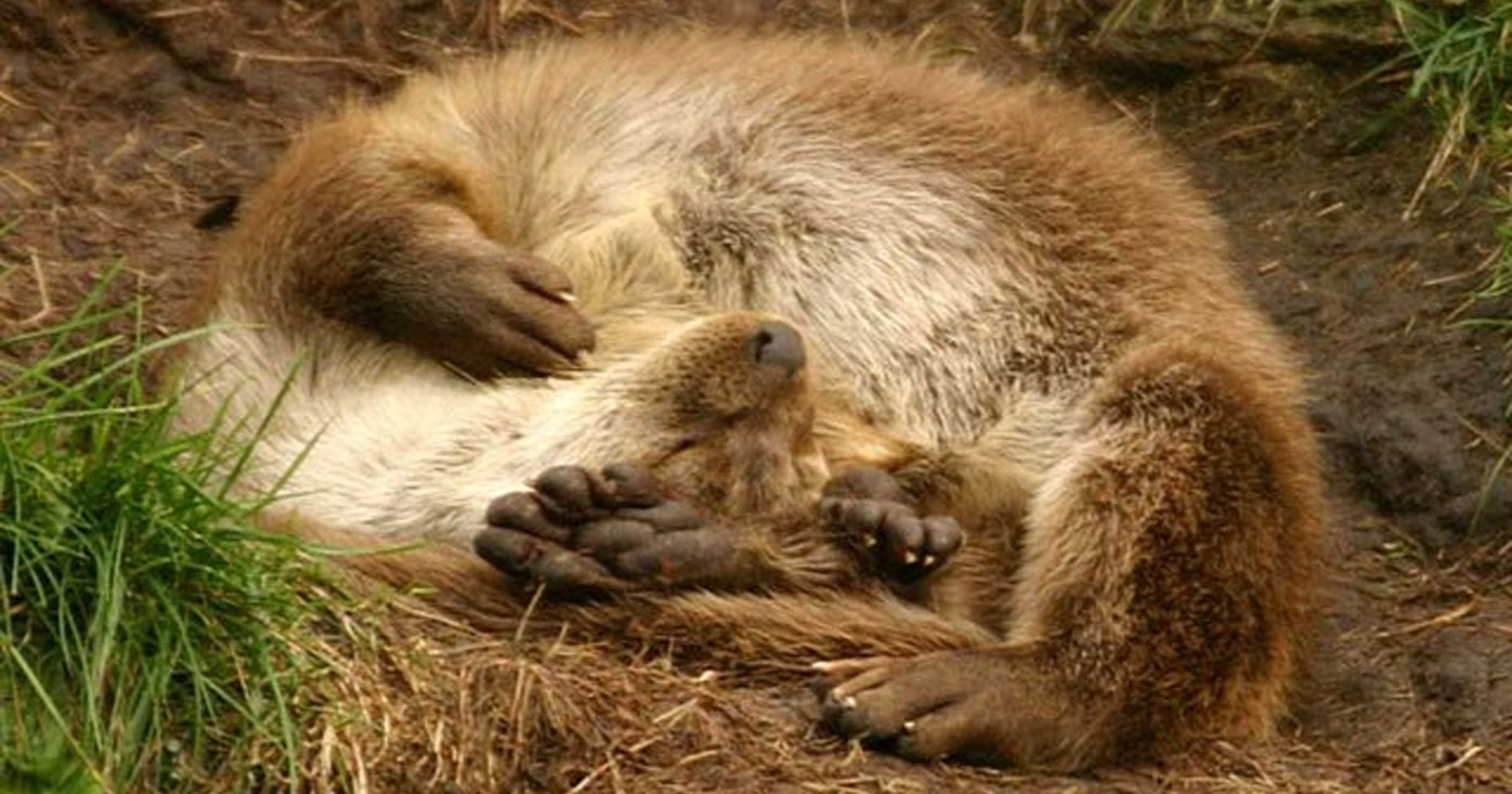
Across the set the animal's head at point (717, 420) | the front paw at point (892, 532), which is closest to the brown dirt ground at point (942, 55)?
the front paw at point (892, 532)

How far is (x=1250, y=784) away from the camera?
5.48 m

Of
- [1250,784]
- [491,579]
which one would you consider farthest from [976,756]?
[491,579]

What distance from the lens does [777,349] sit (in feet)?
19.1

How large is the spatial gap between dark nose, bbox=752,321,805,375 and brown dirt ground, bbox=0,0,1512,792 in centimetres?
64

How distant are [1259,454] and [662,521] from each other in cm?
114

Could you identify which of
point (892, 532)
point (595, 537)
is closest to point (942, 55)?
point (892, 532)

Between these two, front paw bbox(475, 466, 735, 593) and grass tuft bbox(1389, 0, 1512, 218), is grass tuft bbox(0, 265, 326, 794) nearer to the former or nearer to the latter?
front paw bbox(475, 466, 735, 593)

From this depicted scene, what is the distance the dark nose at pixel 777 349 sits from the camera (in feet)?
19.0

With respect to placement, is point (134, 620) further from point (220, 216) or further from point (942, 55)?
point (942, 55)

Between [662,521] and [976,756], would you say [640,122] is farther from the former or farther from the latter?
[976,756]

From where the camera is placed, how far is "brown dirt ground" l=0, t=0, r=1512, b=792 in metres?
5.07

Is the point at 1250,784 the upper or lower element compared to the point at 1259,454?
lower

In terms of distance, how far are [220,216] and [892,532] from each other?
208 cm

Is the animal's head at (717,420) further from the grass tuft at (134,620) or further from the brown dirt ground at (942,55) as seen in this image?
the grass tuft at (134,620)
